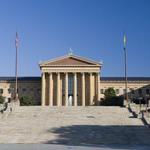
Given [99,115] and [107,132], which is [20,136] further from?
[99,115]

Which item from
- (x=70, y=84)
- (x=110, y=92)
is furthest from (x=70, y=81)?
(x=110, y=92)

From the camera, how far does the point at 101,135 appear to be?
34344 millimetres

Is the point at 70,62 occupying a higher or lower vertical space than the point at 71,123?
higher

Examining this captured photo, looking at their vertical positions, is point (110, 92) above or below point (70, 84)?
below

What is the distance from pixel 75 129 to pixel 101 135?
3.61m

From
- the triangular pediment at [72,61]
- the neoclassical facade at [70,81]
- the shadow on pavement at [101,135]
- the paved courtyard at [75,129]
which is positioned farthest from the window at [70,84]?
the shadow on pavement at [101,135]

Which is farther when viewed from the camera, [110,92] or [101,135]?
[110,92]

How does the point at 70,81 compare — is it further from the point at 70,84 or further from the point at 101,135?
the point at 101,135

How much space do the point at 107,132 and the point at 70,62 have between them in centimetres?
5857

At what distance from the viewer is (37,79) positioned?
341 ft

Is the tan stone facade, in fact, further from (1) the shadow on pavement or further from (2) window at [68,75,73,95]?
(1) the shadow on pavement

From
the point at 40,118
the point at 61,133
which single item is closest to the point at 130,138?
the point at 61,133

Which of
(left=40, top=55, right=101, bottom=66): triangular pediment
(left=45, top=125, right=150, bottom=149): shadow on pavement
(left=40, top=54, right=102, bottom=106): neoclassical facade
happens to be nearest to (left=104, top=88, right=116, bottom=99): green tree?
(left=40, top=54, right=102, bottom=106): neoclassical facade

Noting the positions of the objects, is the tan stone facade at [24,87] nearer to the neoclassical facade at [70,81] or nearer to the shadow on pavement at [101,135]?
the neoclassical facade at [70,81]
